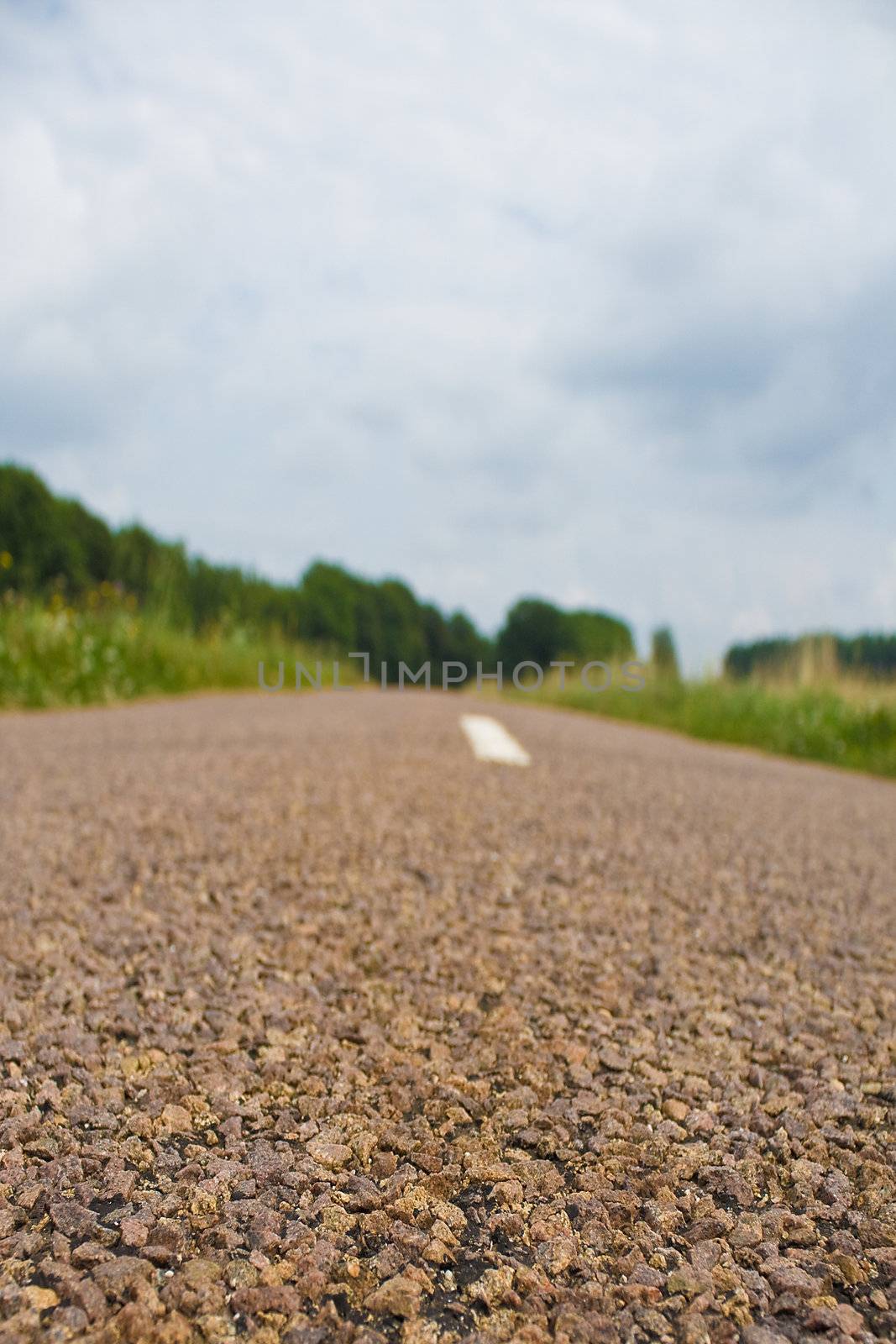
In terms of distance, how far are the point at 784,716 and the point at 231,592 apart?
10.6 m

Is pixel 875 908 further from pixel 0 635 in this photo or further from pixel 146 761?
pixel 0 635

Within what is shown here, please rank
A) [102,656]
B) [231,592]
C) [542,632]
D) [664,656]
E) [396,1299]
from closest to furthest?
[396,1299] < [102,656] < [664,656] < [231,592] < [542,632]

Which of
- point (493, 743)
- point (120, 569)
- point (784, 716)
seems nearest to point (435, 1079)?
point (493, 743)

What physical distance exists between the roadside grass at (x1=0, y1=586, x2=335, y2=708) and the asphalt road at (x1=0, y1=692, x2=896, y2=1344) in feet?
16.0

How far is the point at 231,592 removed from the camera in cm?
1576

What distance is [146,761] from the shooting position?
324 cm

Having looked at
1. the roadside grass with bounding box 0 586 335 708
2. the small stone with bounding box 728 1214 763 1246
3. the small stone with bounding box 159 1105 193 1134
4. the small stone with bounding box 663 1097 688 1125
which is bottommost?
the small stone with bounding box 728 1214 763 1246

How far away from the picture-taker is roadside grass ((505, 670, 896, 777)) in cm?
653

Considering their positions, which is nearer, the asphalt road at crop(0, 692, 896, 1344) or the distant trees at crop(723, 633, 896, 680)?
the asphalt road at crop(0, 692, 896, 1344)

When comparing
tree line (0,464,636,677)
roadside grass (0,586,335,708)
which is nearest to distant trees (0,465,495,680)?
tree line (0,464,636,677)

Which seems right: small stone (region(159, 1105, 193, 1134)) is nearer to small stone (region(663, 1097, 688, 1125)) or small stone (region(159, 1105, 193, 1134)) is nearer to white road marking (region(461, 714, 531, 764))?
small stone (region(663, 1097, 688, 1125))

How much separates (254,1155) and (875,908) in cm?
155

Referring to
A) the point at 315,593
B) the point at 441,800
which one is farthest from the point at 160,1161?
the point at 315,593

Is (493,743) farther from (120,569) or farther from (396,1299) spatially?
(120,569)
